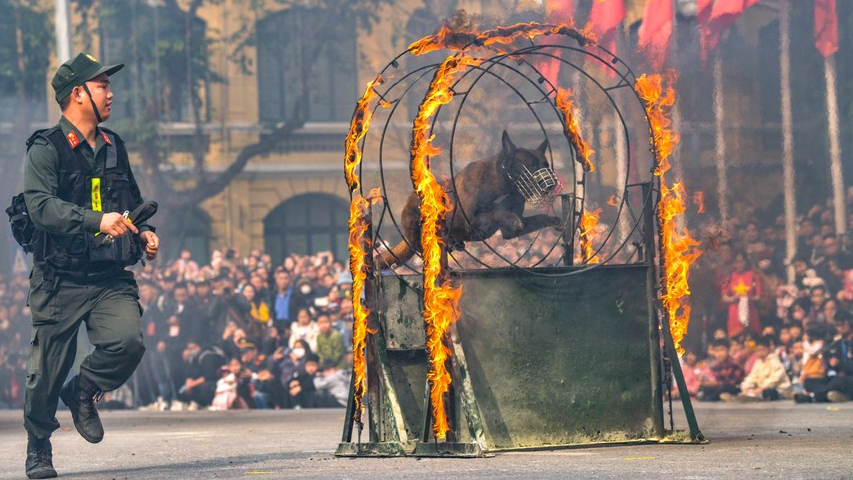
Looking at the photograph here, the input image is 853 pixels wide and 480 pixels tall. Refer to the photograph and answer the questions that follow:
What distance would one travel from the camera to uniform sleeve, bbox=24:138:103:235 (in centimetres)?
698

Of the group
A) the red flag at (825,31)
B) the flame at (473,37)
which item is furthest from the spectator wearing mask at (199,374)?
the flame at (473,37)

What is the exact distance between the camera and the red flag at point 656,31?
13195 millimetres

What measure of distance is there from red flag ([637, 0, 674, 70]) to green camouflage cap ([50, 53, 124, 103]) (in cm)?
671

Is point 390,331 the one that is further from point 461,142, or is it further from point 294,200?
point 294,200

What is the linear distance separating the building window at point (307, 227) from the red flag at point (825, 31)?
856cm

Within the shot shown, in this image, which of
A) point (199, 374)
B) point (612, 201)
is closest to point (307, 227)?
point (199, 374)

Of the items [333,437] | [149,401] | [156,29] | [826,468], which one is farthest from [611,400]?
[156,29]

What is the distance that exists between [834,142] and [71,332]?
9.02 meters

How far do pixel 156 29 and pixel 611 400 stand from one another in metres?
13.6

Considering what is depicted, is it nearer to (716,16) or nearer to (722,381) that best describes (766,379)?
(722,381)

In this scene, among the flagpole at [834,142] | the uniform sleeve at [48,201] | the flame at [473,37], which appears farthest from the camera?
the flagpole at [834,142]

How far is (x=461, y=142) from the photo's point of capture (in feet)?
47.1

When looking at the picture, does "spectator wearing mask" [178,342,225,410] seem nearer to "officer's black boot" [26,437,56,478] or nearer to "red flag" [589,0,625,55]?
"red flag" [589,0,625,55]

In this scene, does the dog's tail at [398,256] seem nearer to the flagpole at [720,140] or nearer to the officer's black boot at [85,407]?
the officer's black boot at [85,407]
